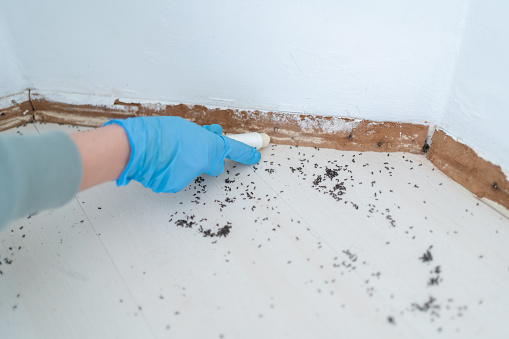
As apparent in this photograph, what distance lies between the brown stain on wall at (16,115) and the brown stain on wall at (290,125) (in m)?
0.04

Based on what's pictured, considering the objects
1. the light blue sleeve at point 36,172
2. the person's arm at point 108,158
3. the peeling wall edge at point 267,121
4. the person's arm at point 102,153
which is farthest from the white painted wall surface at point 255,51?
the light blue sleeve at point 36,172

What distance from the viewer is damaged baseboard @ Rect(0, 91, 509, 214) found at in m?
1.35

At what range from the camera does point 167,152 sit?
1.22 m

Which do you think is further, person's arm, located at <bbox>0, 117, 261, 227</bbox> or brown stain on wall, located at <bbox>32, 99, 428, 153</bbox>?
brown stain on wall, located at <bbox>32, 99, 428, 153</bbox>

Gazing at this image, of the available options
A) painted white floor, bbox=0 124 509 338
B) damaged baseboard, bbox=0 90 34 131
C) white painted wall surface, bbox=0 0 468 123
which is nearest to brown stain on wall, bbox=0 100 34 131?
damaged baseboard, bbox=0 90 34 131

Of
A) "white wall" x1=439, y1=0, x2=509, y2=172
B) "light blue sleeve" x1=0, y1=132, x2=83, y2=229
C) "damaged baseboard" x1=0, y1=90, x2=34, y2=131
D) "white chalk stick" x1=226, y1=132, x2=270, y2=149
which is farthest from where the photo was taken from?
"damaged baseboard" x1=0, y1=90, x2=34, y2=131

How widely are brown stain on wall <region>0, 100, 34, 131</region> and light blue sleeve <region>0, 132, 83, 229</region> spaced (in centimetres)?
82

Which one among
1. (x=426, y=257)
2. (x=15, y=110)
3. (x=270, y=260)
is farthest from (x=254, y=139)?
(x=15, y=110)

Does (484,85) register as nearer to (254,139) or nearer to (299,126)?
(299,126)

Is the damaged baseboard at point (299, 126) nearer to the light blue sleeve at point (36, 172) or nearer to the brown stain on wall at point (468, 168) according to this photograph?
the brown stain on wall at point (468, 168)

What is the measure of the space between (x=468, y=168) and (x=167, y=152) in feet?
3.30

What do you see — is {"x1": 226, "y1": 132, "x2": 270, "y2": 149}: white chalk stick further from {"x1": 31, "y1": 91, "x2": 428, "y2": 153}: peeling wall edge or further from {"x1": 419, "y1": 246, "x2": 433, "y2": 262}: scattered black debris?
{"x1": 419, "y1": 246, "x2": 433, "y2": 262}: scattered black debris

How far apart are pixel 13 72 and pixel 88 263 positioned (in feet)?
3.12

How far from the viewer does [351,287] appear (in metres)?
1.09
